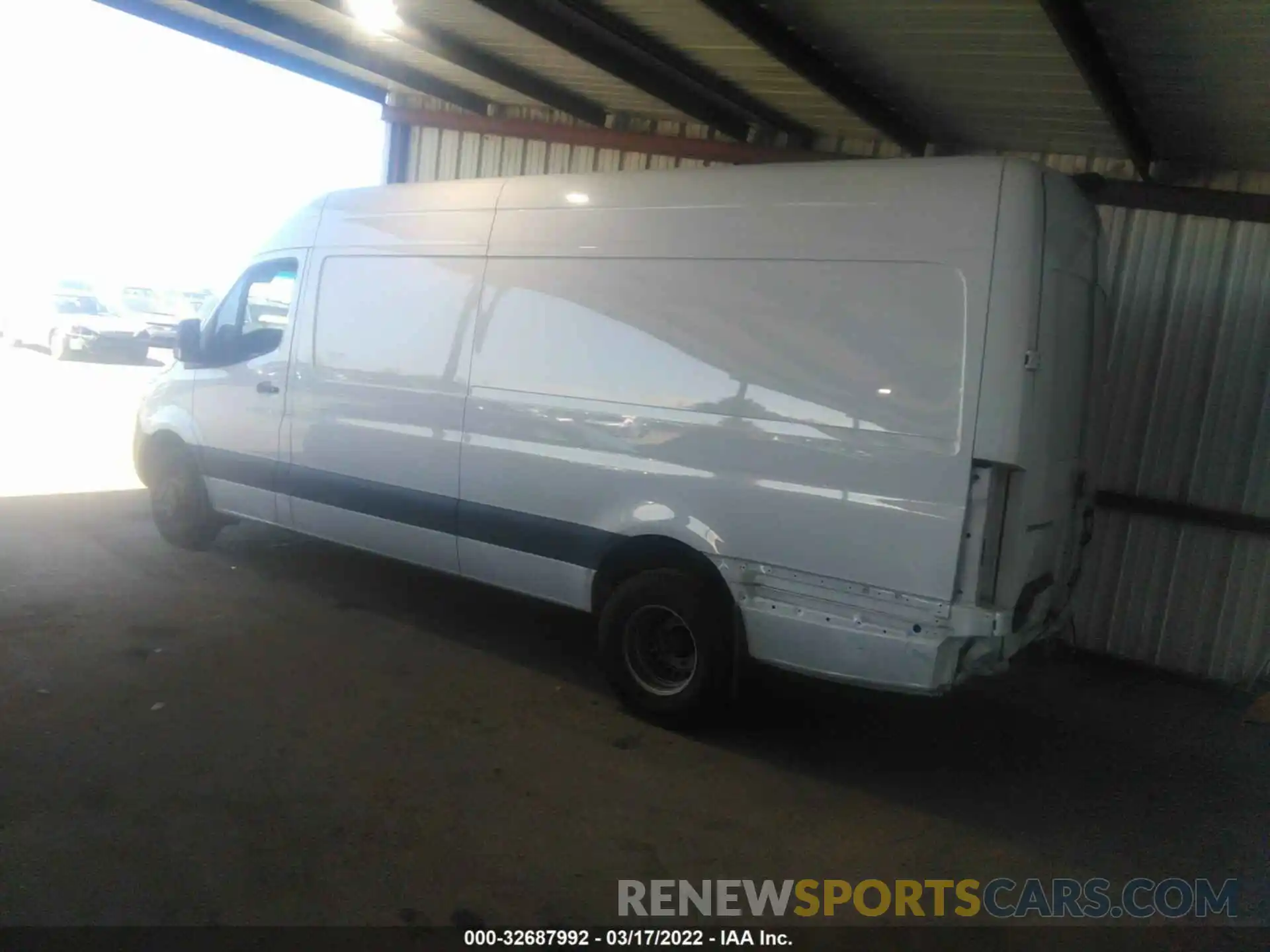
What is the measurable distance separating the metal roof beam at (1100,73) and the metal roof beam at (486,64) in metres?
4.42

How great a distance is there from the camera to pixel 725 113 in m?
7.88

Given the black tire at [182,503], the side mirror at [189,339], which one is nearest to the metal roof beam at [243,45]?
the side mirror at [189,339]

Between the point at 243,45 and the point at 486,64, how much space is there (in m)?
2.62

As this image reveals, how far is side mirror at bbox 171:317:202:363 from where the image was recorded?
6.88 m

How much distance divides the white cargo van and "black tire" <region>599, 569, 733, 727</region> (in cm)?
1

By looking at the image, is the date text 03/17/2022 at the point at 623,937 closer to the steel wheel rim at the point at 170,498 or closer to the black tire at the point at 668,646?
the black tire at the point at 668,646

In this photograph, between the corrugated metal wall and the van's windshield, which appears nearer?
the corrugated metal wall

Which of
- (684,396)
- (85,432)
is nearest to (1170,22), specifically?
(684,396)

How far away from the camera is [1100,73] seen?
5145 millimetres

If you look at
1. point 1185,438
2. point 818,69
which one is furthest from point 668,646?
point 1185,438

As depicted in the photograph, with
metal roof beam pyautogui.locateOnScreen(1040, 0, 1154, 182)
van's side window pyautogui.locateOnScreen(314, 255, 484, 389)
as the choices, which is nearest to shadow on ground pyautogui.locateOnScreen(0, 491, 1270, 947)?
van's side window pyautogui.locateOnScreen(314, 255, 484, 389)

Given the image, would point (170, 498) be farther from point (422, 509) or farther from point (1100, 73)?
point (1100, 73)

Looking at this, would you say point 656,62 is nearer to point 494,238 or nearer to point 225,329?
point 494,238

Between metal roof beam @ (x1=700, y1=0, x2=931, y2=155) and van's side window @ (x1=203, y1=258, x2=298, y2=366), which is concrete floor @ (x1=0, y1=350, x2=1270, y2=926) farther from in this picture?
metal roof beam @ (x1=700, y1=0, x2=931, y2=155)
